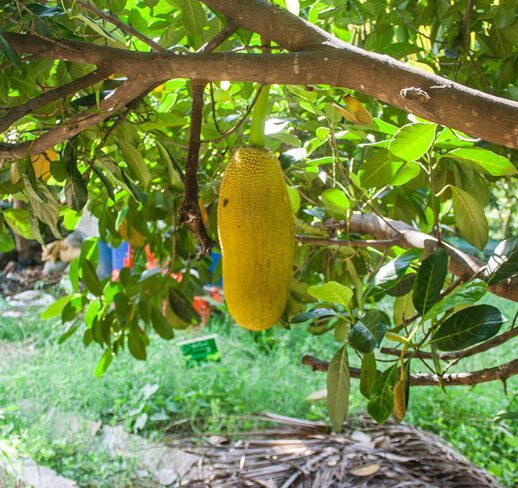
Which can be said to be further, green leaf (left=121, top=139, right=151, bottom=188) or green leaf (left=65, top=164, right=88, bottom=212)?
green leaf (left=121, top=139, right=151, bottom=188)

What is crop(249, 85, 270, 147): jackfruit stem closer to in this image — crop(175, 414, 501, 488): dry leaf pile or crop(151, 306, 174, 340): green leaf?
crop(151, 306, 174, 340): green leaf

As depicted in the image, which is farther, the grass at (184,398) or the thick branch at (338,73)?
the grass at (184,398)

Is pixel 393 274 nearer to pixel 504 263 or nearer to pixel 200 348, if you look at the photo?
pixel 504 263

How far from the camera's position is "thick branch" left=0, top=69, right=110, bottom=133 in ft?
1.58

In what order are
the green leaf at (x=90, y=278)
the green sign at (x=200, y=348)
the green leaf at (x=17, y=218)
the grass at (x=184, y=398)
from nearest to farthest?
the green leaf at (x=17, y=218)
the green leaf at (x=90, y=278)
the grass at (x=184, y=398)
the green sign at (x=200, y=348)

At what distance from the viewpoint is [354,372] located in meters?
0.70

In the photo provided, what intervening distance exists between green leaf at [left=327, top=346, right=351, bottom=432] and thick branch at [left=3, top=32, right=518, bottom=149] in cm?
30

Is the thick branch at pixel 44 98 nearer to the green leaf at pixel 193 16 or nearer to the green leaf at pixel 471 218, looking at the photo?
the green leaf at pixel 193 16

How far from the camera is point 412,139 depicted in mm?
533

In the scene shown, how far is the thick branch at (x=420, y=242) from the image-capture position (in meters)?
0.60

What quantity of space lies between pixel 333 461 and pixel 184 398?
0.96 m

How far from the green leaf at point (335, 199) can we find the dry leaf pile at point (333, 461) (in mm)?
855

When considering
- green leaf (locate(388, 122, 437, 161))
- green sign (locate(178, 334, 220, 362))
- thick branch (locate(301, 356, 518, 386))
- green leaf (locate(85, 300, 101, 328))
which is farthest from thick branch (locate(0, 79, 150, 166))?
green sign (locate(178, 334, 220, 362))

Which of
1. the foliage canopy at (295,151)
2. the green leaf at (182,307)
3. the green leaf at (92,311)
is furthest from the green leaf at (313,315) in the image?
the green leaf at (92,311)
